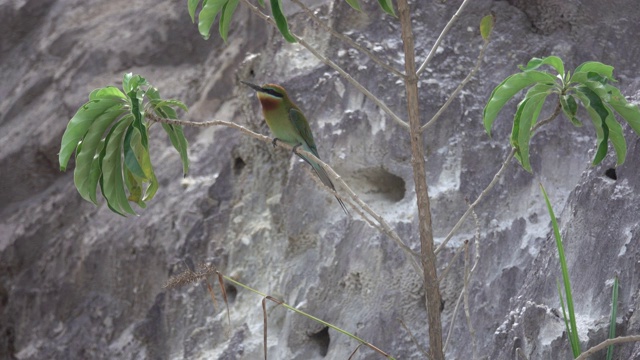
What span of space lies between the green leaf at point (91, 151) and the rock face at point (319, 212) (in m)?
1.45

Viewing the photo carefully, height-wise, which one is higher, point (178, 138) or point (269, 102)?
point (178, 138)

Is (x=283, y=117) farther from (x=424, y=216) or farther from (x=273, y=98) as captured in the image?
(x=424, y=216)

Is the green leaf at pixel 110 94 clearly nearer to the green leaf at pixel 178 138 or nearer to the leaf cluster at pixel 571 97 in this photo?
the green leaf at pixel 178 138

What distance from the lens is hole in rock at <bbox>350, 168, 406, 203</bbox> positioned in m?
4.06

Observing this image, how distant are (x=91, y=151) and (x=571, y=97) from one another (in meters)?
1.23

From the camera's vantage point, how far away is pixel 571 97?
6.90 ft

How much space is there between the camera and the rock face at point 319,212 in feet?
10.7

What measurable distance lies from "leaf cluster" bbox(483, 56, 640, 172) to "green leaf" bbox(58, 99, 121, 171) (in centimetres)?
99

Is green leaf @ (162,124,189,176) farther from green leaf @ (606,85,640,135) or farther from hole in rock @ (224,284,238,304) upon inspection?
hole in rock @ (224,284,238,304)

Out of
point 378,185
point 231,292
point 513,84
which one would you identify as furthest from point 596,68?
point 231,292

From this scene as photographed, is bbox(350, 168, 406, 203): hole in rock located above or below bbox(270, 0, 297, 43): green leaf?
below

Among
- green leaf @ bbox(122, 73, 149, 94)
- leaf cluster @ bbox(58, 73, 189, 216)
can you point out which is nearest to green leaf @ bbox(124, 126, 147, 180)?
leaf cluster @ bbox(58, 73, 189, 216)

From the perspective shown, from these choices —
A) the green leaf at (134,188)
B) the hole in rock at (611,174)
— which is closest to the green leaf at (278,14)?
the green leaf at (134,188)

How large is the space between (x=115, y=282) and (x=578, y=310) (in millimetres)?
2677
